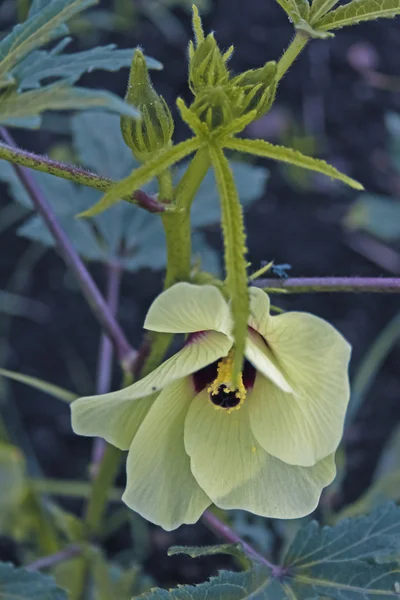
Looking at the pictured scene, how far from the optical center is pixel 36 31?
36.5 inches

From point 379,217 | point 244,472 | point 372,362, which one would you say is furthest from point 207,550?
point 379,217

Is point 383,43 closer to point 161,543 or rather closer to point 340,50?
point 340,50

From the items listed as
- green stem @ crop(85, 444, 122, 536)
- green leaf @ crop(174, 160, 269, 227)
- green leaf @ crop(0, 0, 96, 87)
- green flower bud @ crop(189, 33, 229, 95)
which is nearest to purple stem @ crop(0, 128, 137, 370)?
green stem @ crop(85, 444, 122, 536)

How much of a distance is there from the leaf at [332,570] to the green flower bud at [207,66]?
2.13ft

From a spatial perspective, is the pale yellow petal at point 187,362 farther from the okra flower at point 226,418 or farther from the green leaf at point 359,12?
the green leaf at point 359,12

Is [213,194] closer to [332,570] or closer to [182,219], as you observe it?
[182,219]

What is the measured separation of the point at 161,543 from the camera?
2.15m

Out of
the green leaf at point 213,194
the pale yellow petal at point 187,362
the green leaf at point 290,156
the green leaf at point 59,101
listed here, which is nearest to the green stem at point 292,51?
the green leaf at point 290,156

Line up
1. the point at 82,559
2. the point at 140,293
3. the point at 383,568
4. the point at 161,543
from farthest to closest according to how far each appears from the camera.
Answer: the point at 140,293 < the point at 161,543 < the point at 82,559 < the point at 383,568

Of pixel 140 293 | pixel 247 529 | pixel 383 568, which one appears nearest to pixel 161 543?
pixel 247 529

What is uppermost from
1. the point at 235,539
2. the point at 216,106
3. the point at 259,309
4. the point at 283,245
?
the point at 283,245

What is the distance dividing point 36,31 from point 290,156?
383mm

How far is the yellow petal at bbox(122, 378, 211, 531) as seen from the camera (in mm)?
945

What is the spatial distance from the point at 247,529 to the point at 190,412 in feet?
2.88
